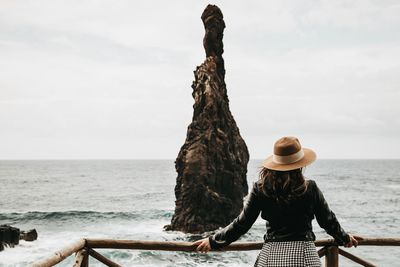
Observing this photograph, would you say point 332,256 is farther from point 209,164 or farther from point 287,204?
point 209,164

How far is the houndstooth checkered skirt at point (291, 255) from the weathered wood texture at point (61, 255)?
2049mm

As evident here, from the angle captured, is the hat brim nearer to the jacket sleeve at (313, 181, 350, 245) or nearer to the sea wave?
the jacket sleeve at (313, 181, 350, 245)

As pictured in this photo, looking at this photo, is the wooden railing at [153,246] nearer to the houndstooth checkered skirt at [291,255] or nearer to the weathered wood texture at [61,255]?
the weathered wood texture at [61,255]

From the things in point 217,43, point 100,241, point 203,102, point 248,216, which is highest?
point 217,43

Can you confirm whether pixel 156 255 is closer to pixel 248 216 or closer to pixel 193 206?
pixel 193 206

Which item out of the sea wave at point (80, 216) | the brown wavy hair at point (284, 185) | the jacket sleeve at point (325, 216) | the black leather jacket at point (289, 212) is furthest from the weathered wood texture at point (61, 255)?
the sea wave at point (80, 216)

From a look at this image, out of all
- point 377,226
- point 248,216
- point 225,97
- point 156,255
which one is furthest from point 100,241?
point 377,226

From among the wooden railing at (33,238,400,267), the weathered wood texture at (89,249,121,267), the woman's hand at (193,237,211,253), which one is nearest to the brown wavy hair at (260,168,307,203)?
the woman's hand at (193,237,211,253)

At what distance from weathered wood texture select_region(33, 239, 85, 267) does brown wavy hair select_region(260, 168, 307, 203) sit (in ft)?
7.26

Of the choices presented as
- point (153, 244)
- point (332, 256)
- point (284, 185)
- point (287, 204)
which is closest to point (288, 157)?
point (284, 185)

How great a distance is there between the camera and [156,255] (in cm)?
2338

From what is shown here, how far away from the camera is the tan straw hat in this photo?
332 cm

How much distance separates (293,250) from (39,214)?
51451 millimetres

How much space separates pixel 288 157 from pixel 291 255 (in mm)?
792
